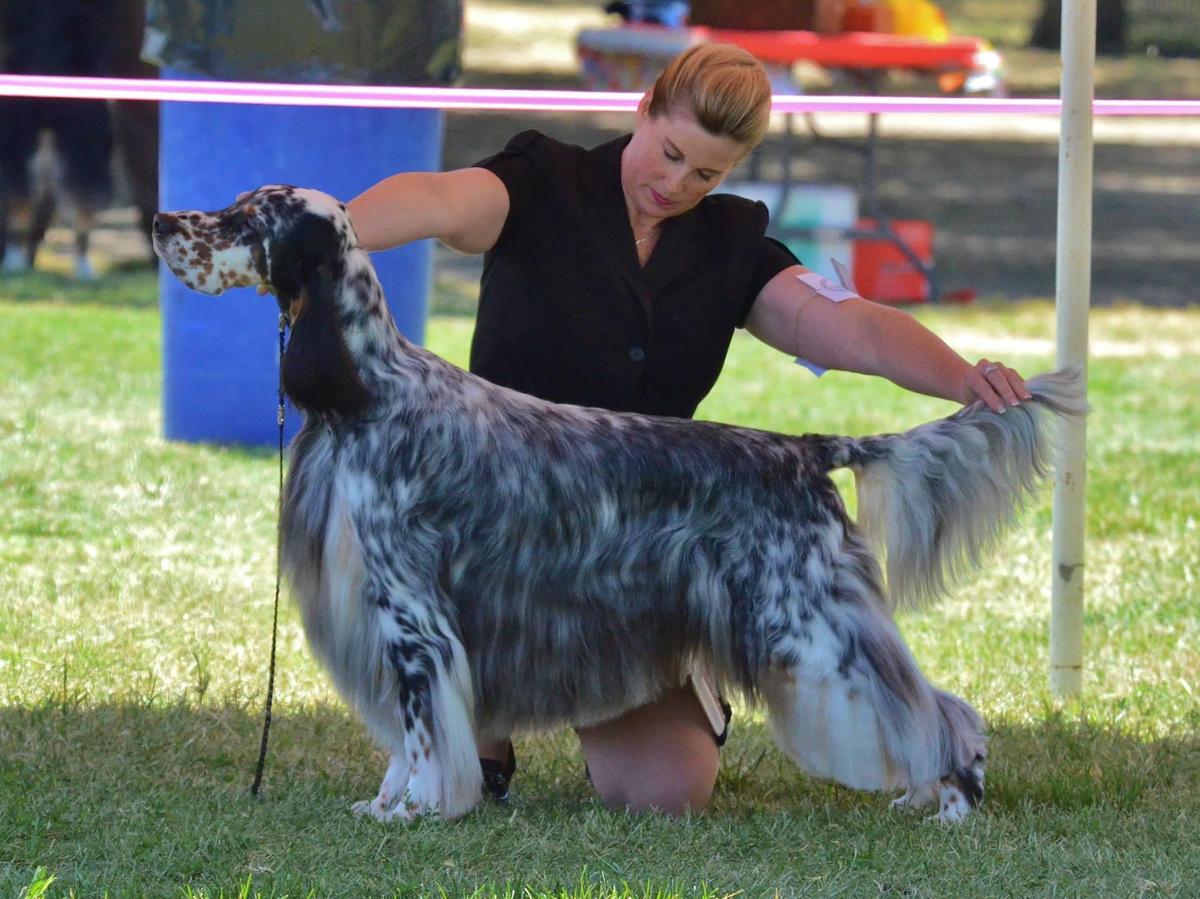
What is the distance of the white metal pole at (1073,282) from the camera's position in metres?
4.23

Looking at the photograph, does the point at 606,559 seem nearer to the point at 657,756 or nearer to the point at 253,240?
the point at 657,756

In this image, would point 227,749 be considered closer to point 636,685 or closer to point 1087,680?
point 636,685

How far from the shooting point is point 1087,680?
4.63 m

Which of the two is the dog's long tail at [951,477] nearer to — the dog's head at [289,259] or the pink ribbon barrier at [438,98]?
→ the dog's head at [289,259]

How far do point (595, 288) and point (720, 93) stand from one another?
0.47 metres

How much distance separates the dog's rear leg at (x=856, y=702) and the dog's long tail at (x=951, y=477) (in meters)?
0.14

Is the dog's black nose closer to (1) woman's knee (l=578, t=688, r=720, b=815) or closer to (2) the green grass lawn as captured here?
(2) the green grass lawn

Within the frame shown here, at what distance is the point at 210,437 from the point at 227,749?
Answer: 11.2 ft

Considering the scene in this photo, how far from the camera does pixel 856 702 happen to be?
3268mm

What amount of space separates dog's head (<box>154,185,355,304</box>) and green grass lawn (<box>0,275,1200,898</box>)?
0.99 meters

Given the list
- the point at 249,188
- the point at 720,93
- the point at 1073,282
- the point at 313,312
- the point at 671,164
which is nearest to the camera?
the point at 313,312

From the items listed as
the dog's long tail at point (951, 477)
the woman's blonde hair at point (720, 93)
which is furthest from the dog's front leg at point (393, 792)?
the woman's blonde hair at point (720, 93)

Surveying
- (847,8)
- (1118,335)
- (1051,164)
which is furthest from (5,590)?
(1051,164)

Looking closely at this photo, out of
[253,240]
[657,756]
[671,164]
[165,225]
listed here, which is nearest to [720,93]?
[671,164]
